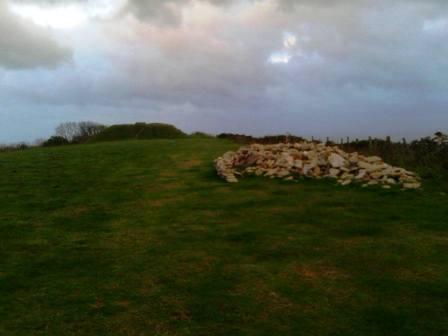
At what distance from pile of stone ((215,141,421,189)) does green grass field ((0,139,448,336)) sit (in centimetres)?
65

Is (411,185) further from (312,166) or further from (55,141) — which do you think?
(55,141)

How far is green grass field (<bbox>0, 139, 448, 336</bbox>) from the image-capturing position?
5.30 meters

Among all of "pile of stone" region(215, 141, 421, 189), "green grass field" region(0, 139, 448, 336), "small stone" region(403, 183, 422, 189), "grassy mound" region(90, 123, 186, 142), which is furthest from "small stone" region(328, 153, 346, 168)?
"grassy mound" region(90, 123, 186, 142)

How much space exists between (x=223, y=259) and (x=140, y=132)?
102 feet

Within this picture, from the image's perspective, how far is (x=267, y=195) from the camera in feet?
39.4

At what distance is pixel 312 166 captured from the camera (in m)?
14.2

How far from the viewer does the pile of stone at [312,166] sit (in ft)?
42.8

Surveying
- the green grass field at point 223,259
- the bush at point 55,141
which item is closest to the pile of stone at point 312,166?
the green grass field at point 223,259

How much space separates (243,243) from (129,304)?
285cm

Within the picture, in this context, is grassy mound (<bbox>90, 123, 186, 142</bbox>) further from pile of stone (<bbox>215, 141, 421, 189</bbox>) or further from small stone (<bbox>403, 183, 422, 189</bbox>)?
small stone (<bbox>403, 183, 422, 189</bbox>)

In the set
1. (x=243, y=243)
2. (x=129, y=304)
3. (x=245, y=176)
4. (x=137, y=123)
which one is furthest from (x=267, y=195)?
(x=137, y=123)

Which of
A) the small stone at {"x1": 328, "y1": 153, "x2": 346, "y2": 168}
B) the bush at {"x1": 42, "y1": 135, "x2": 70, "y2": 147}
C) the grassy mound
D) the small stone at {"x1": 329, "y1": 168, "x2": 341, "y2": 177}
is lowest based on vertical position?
the small stone at {"x1": 329, "y1": 168, "x2": 341, "y2": 177}

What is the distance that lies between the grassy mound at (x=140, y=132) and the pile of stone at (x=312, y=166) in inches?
824

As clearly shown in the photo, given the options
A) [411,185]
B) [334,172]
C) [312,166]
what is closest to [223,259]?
[411,185]
